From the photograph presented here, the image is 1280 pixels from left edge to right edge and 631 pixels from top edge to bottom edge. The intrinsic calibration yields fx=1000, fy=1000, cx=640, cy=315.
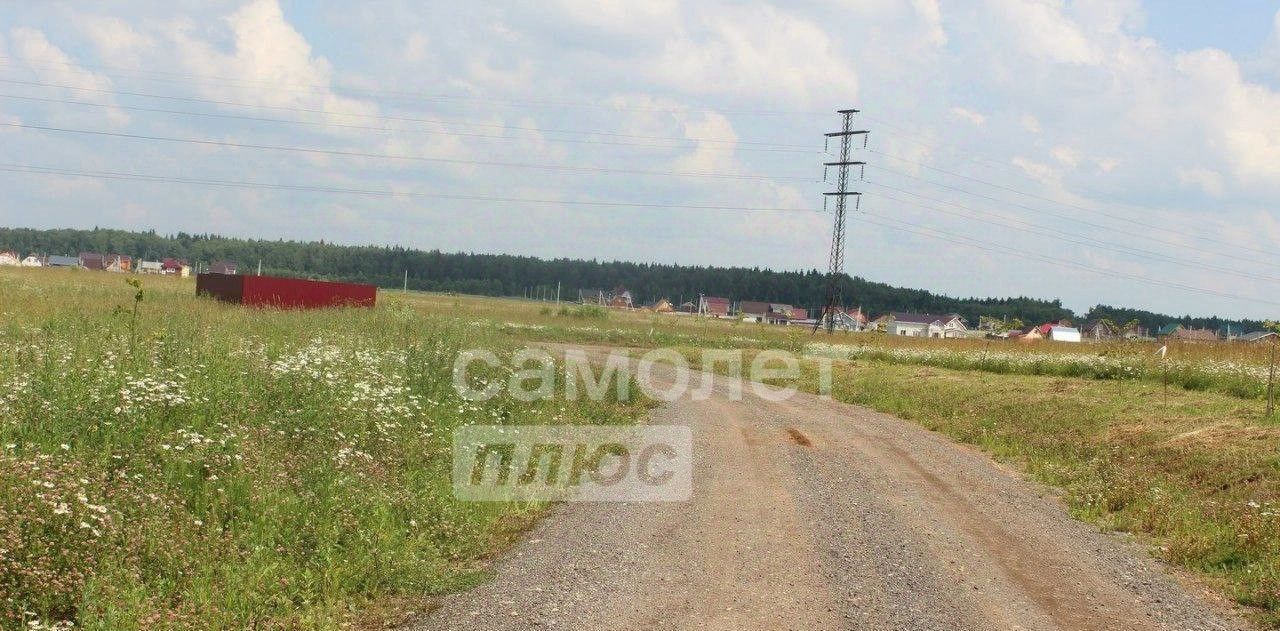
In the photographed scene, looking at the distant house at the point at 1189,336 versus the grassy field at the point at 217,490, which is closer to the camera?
the grassy field at the point at 217,490

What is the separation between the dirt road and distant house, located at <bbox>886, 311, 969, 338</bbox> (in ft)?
388

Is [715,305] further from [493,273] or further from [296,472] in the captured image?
[296,472]

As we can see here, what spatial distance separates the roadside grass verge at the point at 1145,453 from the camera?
415 inches

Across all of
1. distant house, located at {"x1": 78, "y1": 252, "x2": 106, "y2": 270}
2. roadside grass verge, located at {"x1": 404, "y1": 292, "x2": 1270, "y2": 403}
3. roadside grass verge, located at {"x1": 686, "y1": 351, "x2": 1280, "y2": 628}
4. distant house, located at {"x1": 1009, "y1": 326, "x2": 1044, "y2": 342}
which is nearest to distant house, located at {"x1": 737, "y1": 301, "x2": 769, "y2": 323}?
distant house, located at {"x1": 1009, "y1": 326, "x2": 1044, "y2": 342}

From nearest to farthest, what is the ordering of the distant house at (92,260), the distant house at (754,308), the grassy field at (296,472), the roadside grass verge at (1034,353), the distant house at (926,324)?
1. the grassy field at (296,472)
2. the roadside grass verge at (1034,353)
3. the distant house at (926,324)
4. the distant house at (92,260)
5. the distant house at (754,308)

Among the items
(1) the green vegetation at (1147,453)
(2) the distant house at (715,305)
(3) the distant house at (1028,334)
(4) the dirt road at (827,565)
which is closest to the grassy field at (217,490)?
(4) the dirt road at (827,565)

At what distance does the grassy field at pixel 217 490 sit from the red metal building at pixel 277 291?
24985 mm

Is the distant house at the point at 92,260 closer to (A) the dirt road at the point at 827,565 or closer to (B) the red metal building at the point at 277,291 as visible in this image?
(B) the red metal building at the point at 277,291

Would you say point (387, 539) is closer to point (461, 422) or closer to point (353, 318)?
point (461, 422)

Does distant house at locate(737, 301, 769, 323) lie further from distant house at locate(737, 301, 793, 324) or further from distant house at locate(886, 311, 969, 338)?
distant house at locate(886, 311, 969, 338)

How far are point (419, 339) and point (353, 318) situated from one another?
18.3 ft

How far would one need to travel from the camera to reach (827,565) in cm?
934

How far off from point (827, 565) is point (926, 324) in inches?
5192

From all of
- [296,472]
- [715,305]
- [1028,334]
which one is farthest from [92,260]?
[296,472]
